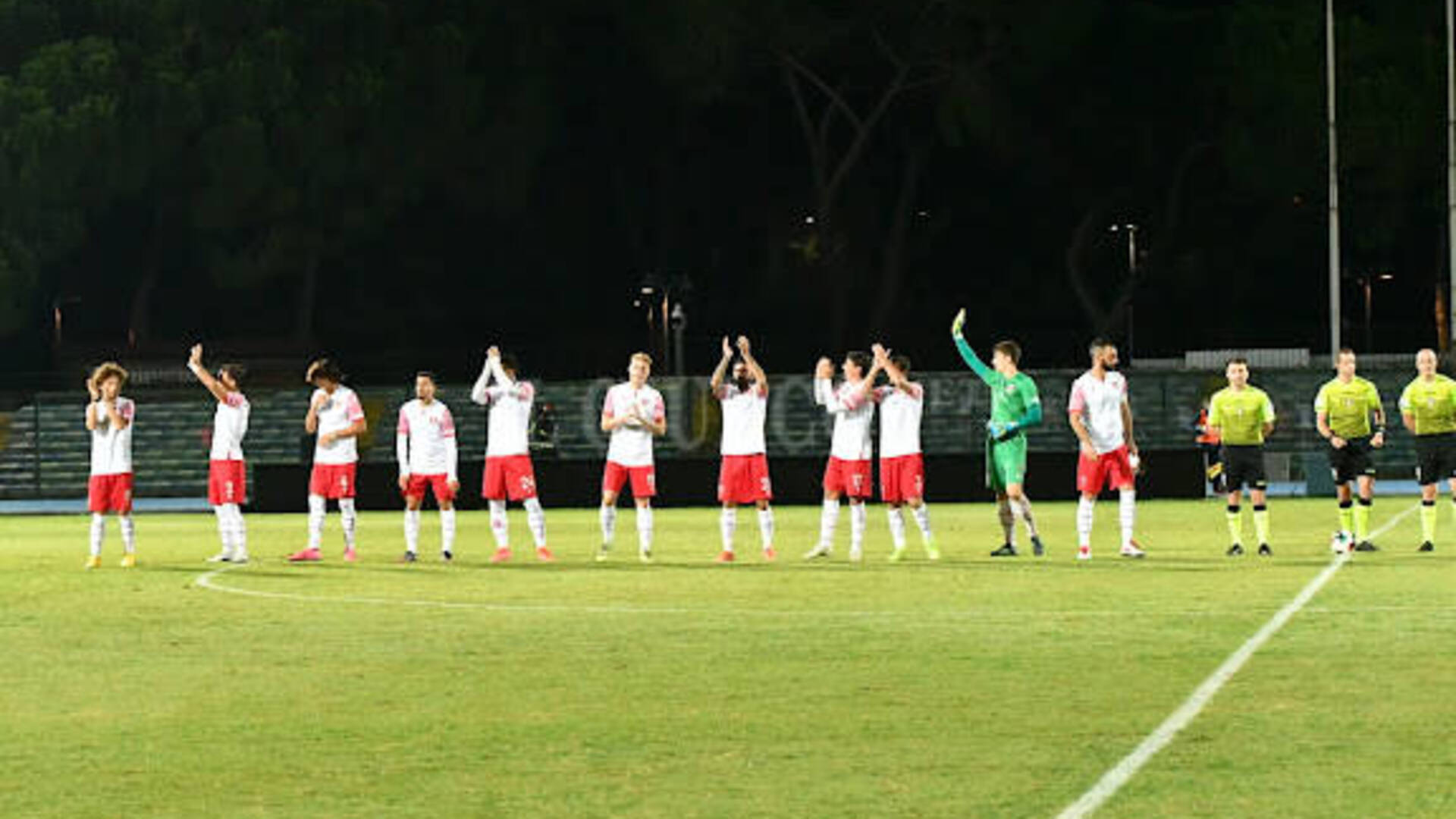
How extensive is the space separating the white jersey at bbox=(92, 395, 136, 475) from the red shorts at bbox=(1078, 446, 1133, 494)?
380 inches

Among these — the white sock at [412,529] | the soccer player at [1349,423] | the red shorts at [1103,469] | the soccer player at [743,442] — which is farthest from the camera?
the white sock at [412,529]

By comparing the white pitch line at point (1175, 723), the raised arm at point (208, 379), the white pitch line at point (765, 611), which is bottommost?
the white pitch line at point (1175, 723)

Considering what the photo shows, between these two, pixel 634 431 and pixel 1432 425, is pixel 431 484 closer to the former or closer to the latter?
pixel 634 431

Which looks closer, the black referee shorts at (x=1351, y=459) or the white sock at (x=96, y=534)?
the black referee shorts at (x=1351, y=459)

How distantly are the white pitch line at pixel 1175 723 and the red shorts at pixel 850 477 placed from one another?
6.39 meters

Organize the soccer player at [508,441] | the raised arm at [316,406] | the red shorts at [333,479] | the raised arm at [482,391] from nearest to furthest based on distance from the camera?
1. the raised arm at [482,391]
2. the soccer player at [508,441]
3. the raised arm at [316,406]
4. the red shorts at [333,479]

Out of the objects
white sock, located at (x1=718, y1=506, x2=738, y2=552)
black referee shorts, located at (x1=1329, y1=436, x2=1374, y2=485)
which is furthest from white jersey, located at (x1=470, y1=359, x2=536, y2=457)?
black referee shorts, located at (x1=1329, y1=436, x2=1374, y2=485)

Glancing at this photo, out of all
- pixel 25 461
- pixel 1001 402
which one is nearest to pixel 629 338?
pixel 25 461

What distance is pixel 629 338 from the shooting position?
275 feet

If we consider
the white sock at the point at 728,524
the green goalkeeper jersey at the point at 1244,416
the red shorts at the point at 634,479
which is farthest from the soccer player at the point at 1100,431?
the red shorts at the point at 634,479

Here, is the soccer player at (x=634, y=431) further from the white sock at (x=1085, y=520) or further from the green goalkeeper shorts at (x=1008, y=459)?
the white sock at (x=1085, y=520)

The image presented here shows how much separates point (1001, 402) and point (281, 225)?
51.1 metres

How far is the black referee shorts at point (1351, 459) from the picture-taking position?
26625 millimetres

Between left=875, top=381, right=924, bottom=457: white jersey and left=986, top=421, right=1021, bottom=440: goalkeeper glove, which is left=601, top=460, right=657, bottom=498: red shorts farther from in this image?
left=986, top=421, right=1021, bottom=440: goalkeeper glove
